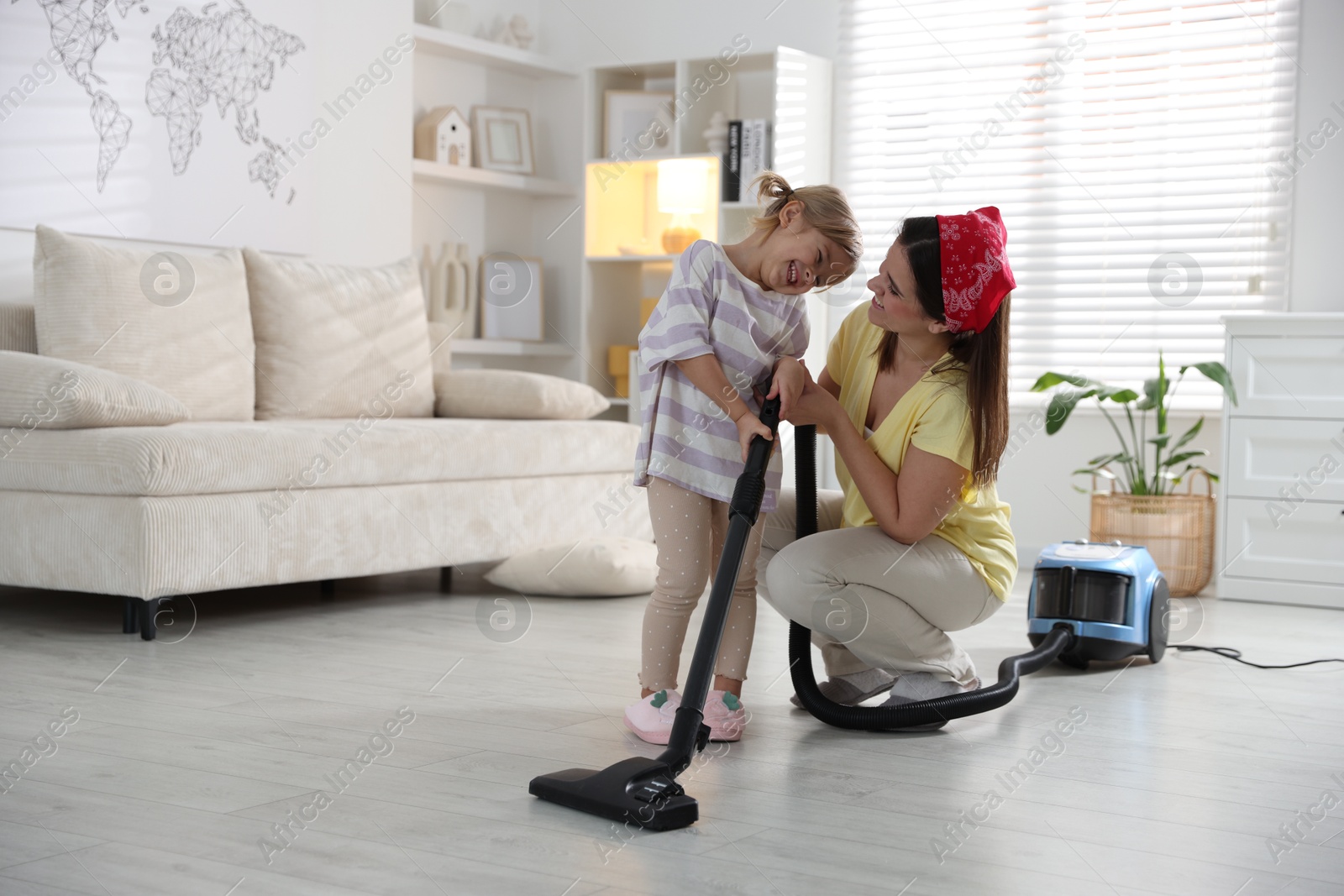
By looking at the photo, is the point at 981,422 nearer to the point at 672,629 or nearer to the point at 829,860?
the point at 672,629

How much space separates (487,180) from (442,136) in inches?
9.4

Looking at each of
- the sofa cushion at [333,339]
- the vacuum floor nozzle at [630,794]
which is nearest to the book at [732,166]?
the sofa cushion at [333,339]

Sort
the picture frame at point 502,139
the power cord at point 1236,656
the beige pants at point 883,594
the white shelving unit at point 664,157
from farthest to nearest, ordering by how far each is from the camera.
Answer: the picture frame at point 502,139
the white shelving unit at point 664,157
the power cord at point 1236,656
the beige pants at point 883,594

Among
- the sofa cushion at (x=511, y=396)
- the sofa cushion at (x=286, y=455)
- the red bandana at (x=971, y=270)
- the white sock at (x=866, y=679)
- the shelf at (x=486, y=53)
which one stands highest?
the shelf at (x=486, y=53)

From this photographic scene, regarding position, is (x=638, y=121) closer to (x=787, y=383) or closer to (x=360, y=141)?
(x=360, y=141)

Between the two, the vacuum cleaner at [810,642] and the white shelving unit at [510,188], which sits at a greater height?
the white shelving unit at [510,188]

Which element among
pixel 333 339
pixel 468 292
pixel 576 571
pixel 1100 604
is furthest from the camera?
pixel 468 292

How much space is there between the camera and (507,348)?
481cm

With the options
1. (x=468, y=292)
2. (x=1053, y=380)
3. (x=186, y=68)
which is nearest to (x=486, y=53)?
(x=468, y=292)

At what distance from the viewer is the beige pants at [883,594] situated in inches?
75.7

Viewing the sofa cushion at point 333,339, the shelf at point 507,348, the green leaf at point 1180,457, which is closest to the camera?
the sofa cushion at point 333,339

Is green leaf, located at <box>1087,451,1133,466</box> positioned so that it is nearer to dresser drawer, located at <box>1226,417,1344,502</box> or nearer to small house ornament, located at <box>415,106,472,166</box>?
dresser drawer, located at <box>1226,417,1344,502</box>

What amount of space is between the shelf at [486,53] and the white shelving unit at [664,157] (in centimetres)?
22

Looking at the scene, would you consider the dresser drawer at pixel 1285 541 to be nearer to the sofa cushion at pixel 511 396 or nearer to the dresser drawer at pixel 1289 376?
the dresser drawer at pixel 1289 376
